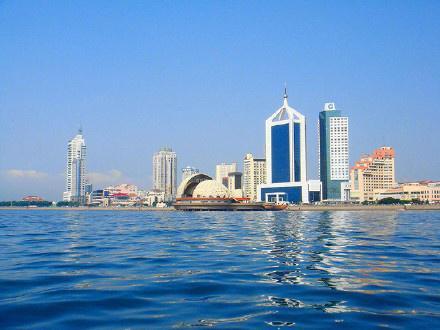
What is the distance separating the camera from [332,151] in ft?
620

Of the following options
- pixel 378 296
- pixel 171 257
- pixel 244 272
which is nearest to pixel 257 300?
pixel 378 296

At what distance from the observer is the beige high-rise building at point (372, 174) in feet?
531

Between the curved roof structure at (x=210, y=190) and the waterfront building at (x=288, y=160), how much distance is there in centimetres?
2377

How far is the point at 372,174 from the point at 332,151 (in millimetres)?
24825

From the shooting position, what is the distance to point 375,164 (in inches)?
6781

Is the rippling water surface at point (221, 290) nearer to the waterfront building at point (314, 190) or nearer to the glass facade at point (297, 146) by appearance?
the waterfront building at point (314, 190)

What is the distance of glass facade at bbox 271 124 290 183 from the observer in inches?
6280

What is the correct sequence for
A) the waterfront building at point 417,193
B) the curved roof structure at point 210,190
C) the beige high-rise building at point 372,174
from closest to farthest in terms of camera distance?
the curved roof structure at point 210,190, the waterfront building at point 417,193, the beige high-rise building at point 372,174

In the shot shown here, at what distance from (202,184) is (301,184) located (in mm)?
36419

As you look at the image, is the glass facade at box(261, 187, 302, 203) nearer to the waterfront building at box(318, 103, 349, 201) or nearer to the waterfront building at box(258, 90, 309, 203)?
the waterfront building at box(258, 90, 309, 203)

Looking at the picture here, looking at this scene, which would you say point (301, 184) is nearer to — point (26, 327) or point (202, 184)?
point (202, 184)

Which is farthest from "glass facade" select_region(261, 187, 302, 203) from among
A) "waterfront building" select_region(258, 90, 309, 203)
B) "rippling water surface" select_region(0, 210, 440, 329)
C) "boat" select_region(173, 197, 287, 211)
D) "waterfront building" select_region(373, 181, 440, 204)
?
"rippling water surface" select_region(0, 210, 440, 329)

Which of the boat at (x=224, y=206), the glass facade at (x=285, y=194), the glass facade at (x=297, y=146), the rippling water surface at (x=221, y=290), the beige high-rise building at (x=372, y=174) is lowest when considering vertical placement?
the boat at (x=224, y=206)

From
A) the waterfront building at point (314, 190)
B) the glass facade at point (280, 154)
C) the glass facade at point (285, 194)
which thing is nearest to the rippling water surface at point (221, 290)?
the glass facade at point (285, 194)
